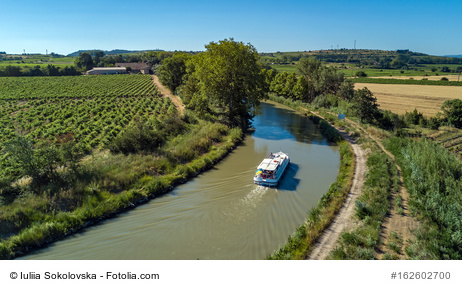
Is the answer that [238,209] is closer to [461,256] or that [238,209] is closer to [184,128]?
[461,256]

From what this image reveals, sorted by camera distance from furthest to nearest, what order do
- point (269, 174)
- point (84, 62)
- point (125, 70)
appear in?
point (84, 62) < point (125, 70) < point (269, 174)

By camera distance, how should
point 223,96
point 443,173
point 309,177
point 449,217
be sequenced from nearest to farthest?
point 449,217 → point 443,173 → point 309,177 → point 223,96

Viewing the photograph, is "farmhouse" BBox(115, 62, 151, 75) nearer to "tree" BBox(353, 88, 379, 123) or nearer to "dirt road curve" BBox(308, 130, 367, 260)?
"tree" BBox(353, 88, 379, 123)

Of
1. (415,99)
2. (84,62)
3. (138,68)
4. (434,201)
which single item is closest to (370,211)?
(434,201)

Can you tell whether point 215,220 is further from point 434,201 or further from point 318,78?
point 318,78

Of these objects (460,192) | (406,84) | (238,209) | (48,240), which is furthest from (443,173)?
(406,84)

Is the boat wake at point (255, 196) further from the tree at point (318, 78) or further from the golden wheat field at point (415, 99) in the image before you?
the golden wheat field at point (415, 99)

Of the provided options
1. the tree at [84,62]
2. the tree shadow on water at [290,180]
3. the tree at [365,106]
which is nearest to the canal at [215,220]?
the tree shadow on water at [290,180]
